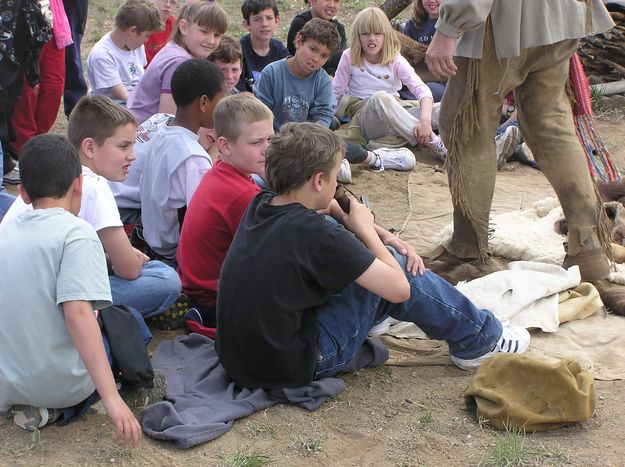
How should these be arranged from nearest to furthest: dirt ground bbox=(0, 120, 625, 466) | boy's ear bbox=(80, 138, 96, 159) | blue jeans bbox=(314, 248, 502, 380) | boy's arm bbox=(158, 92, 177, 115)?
dirt ground bbox=(0, 120, 625, 466) < blue jeans bbox=(314, 248, 502, 380) < boy's ear bbox=(80, 138, 96, 159) < boy's arm bbox=(158, 92, 177, 115)

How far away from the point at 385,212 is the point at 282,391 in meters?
2.58

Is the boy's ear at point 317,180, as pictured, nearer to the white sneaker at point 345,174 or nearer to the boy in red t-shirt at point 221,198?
the boy in red t-shirt at point 221,198

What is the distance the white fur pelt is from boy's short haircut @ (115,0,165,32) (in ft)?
9.25

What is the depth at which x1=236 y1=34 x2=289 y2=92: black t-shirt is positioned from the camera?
694 centimetres

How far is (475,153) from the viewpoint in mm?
4223

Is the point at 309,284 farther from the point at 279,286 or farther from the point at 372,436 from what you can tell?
the point at 372,436

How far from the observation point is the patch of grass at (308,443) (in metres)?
2.89

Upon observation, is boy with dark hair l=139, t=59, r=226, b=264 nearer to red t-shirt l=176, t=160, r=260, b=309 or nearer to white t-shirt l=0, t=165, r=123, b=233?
red t-shirt l=176, t=160, r=260, b=309

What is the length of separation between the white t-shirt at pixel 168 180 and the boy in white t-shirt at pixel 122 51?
2.22 m

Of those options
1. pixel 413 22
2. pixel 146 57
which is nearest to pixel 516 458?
pixel 146 57

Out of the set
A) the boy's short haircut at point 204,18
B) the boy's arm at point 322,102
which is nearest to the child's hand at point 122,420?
the boy's short haircut at point 204,18

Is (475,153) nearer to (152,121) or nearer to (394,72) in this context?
(152,121)

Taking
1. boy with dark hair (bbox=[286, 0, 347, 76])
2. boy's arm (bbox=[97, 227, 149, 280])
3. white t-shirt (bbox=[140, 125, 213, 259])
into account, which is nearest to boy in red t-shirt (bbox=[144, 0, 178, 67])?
boy with dark hair (bbox=[286, 0, 347, 76])

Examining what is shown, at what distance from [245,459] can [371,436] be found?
18.9 inches
